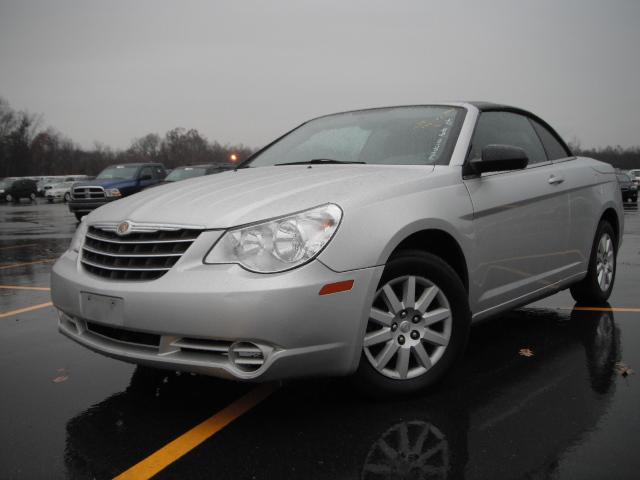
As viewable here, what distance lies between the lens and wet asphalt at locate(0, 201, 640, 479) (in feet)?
8.00

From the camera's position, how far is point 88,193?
1889 cm

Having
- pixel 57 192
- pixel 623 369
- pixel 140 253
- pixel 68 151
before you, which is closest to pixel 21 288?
pixel 140 253

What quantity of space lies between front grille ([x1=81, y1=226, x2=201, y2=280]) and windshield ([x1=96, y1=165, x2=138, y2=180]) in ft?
57.0

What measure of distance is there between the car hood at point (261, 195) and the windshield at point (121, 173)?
16.9 metres

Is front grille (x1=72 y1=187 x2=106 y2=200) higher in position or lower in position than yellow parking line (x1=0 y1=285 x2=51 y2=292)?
higher

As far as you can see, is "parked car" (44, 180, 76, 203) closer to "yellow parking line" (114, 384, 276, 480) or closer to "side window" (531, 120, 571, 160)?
"side window" (531, 120, 571, 160)

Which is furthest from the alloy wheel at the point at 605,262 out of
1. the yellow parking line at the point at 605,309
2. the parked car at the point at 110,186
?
the parked car at the point at 110,186

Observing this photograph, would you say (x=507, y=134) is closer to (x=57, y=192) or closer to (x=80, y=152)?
(x=57, y=192)

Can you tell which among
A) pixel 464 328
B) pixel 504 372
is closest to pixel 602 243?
pixel 504 372

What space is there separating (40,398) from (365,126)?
8.50ft

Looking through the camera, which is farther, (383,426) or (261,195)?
(261,195)

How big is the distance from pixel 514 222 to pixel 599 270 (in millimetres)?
1777

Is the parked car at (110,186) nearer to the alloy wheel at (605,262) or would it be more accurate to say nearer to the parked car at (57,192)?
the alloy wheel at (605,262)

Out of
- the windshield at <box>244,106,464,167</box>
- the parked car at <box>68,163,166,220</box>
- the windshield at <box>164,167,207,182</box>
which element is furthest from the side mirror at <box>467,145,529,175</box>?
the parked car at <box>68,163,166,220</box>
